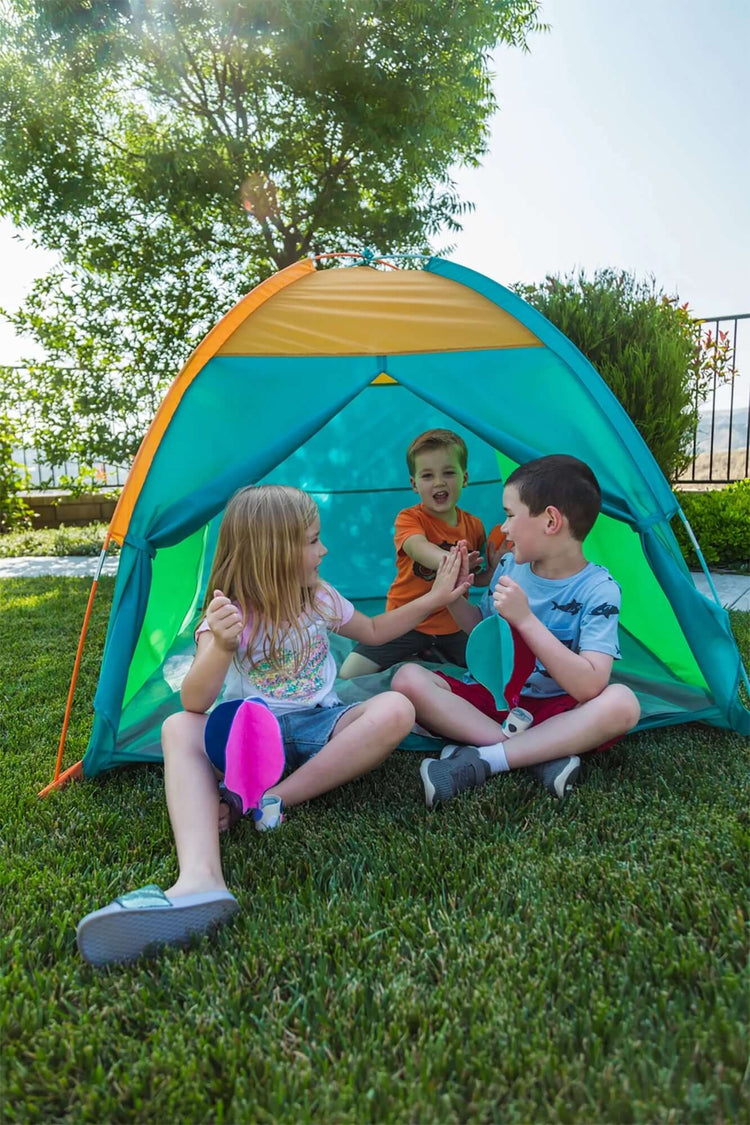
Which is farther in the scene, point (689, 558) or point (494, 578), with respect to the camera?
point (689, 558)

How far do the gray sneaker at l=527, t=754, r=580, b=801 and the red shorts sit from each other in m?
0.13

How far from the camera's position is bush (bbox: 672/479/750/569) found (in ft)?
17.1

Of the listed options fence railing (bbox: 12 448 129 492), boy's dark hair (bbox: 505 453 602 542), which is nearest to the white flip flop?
boy's dark hair (bbox: 505 453 602 542)

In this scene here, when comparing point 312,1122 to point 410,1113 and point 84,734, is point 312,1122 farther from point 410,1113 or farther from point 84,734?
point 84,734

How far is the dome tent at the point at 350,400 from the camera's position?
2254 mm

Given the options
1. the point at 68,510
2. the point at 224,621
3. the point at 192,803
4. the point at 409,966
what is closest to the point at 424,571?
the point at 224,621

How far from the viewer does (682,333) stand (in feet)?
17.3

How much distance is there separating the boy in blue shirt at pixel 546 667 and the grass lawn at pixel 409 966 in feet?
0.28

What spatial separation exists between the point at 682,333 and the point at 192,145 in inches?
150

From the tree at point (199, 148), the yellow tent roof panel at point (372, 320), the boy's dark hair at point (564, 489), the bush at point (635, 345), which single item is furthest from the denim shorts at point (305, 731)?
the tree at point (199, 148)

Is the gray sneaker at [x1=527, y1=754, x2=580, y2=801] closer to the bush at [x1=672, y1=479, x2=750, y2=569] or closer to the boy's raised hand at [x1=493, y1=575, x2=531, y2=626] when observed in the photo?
the boy's raised hand at [x1=493, y1=575, x2=531, y2=626]

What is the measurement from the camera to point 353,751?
1.98m

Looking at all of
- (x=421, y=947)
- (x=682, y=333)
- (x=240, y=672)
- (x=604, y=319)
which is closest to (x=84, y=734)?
(x=240, y=672)

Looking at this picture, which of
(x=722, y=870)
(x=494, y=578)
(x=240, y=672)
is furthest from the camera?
(x=494, y=578)
